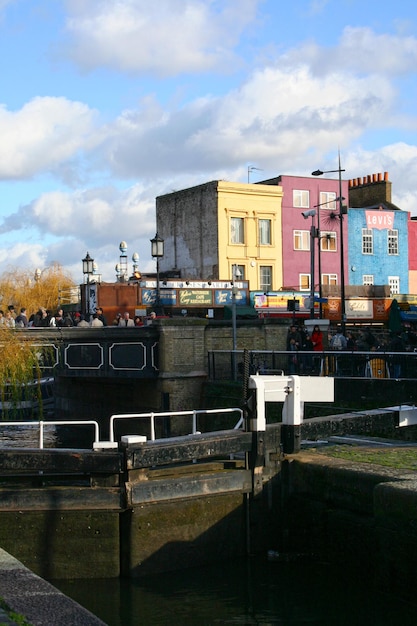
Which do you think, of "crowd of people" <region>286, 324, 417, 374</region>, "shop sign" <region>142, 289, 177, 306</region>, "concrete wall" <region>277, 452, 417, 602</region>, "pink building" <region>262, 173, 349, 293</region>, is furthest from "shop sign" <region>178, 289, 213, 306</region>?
"concrete wall" <region>277, 452, 417, 602</region>

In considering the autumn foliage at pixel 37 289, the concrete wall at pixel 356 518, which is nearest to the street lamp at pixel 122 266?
the autumn foliage at pixel 37 289

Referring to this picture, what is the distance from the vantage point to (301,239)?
55719 millimetres

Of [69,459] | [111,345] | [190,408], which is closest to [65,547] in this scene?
[69,459]

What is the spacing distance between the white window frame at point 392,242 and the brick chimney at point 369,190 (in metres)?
2.97

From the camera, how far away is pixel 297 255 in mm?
55531

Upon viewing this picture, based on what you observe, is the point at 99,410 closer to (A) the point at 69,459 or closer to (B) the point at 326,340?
(B) the point at 326,340

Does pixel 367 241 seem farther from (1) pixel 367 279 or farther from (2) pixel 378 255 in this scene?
(1) pixel 367 279

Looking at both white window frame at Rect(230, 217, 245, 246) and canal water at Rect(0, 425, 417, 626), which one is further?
white window frame at Rect(230, 217, 245, 246)

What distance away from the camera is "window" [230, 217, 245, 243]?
53.0m

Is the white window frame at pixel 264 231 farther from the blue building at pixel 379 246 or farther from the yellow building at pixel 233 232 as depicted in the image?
the blue building at pixel 379 246

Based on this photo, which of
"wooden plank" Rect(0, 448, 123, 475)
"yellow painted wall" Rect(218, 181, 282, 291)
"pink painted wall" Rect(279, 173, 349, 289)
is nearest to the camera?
"wooden plank" Rect(0, 448, 123, 475)

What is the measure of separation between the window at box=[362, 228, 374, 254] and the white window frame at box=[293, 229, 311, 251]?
389cm

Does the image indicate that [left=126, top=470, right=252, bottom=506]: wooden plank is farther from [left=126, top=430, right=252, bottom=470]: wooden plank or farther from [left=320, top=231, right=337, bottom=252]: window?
[left=320, top=231, right=337, bottom=252]: window

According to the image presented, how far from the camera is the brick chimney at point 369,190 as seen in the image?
60594mm
